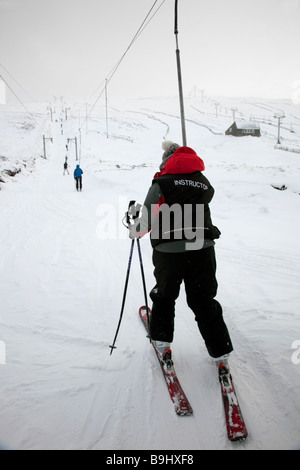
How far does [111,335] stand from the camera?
3029 mm

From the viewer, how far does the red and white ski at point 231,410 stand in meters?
1.81

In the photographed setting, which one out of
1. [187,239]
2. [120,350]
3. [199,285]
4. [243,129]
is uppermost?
[243,129]

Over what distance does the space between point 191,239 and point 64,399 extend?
5.98ft

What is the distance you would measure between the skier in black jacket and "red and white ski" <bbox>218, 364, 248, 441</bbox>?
146 millimetres

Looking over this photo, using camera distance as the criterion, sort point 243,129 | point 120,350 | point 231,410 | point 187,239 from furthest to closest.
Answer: point 243,129
point 120,350
point 187,239
point 231,410

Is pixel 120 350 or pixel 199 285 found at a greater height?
pixel 199 285

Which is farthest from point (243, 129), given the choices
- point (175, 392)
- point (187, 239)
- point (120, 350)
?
point (175, 392)

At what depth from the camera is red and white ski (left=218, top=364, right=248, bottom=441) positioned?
181 cm

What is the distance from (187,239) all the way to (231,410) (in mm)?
1459

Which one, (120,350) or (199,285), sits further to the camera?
(120,350)

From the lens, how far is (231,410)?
6.48 ft

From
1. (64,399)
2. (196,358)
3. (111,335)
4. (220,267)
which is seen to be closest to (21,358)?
(64,399)

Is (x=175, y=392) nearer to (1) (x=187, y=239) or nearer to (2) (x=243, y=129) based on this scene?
(1) (x=187, y=239)

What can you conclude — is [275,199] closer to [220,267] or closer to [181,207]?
[220,267]
